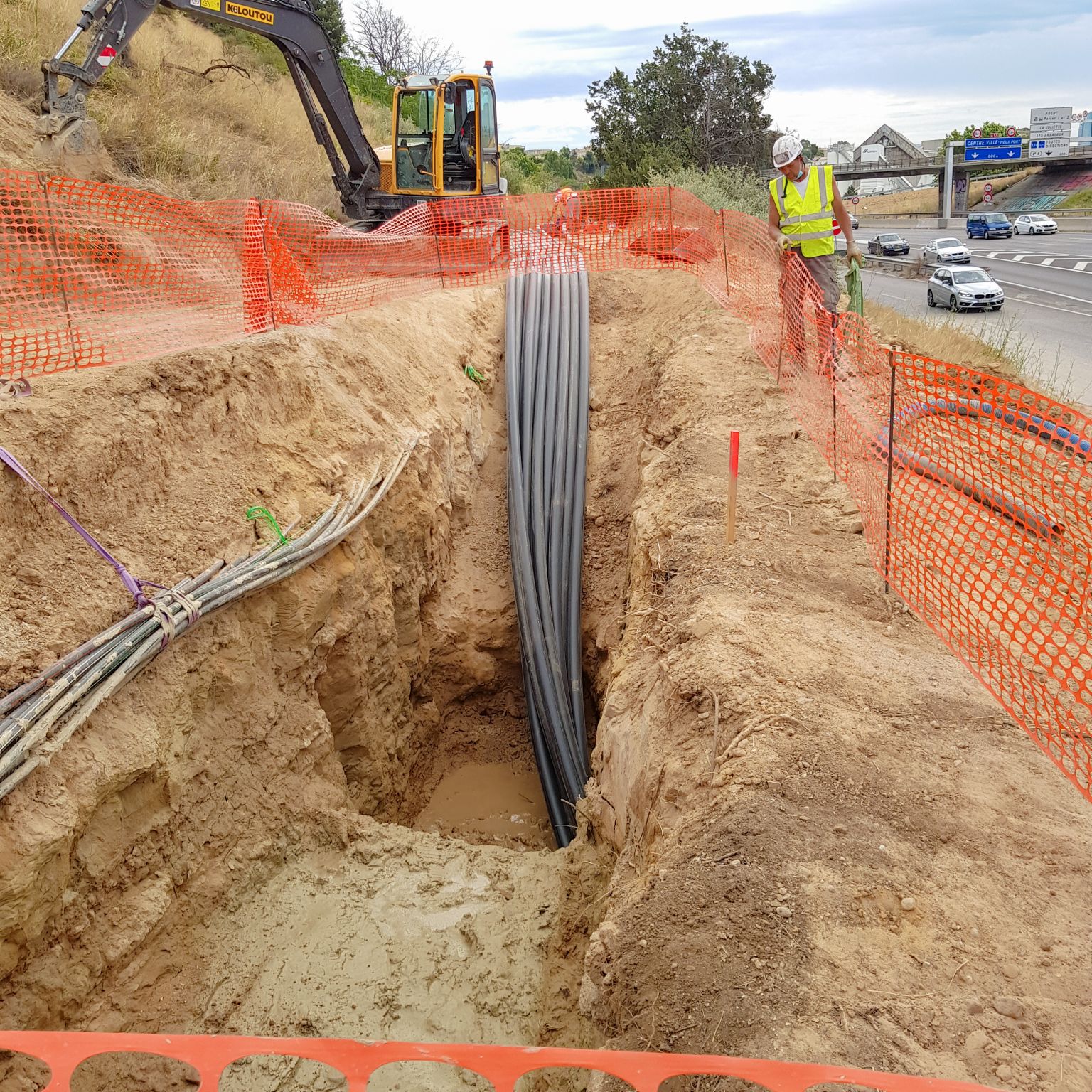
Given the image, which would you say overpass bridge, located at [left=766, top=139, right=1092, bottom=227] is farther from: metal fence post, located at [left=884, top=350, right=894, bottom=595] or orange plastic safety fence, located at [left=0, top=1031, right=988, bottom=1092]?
orange plastic safety fence, located at [left=0, top=1031, right=988, bottom=1092]

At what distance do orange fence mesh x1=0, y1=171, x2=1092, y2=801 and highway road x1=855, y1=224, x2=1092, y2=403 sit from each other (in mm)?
4497

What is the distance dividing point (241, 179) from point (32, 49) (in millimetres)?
3073

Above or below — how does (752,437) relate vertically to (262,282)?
below

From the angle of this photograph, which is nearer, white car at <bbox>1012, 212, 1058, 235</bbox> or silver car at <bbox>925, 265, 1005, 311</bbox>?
silver car at <bbox>925, 265, 1005, 311</bbox>

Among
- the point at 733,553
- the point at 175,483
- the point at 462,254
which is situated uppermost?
the point at 462,254

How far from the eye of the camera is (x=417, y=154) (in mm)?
12273

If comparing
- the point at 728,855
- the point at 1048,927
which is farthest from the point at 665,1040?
the point at 1048,927

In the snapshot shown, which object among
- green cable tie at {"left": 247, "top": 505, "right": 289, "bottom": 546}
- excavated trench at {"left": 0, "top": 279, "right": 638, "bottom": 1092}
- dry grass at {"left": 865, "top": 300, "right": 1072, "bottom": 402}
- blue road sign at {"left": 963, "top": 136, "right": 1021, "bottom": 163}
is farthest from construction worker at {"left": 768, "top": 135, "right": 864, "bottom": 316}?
blue road sign at {"left": 963, "top": 136, "right": 1021, "bottom": 163}

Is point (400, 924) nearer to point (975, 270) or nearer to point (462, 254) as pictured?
point (462, 254)

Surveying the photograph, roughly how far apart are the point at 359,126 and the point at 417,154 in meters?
0.95

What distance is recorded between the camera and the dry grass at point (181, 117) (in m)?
12.1

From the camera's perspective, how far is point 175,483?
5.19m

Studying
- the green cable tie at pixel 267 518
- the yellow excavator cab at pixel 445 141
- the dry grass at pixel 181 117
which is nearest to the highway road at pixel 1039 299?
the yellow excavator cab at pixel 445 141

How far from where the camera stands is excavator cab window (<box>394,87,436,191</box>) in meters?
12.2
